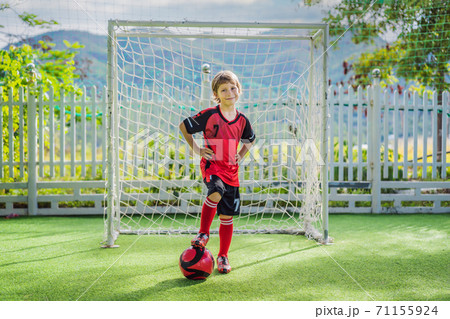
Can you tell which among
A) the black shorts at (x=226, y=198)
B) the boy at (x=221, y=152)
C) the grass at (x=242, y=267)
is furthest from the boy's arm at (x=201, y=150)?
the grass at (x=242, y=267)

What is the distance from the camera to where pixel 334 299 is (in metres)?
2.21

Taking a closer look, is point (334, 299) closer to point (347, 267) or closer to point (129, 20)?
point (347, 267)

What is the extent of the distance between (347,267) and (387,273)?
0.88ft

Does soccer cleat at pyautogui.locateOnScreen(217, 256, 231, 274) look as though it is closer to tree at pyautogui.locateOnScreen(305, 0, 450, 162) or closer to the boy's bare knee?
the boy's bare knee

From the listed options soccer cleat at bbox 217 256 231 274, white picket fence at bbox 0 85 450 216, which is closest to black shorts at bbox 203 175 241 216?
soccer cleat at bbox 217 256 231 274

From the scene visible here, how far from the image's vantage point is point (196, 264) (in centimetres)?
249

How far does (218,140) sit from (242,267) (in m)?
0.90

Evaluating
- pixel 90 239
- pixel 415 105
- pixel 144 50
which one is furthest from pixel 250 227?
pixel 415 105

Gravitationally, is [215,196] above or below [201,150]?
below

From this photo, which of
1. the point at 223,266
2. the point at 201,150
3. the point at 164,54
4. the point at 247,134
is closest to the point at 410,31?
the point at 164,54

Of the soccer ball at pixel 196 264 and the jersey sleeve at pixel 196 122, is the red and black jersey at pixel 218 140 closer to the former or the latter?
the jersey sleeve at pixel 196 122

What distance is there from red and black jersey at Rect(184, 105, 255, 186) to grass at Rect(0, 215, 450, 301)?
2.21 feet

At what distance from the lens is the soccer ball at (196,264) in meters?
2.49

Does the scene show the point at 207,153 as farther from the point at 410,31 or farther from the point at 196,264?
the point at 410,31
